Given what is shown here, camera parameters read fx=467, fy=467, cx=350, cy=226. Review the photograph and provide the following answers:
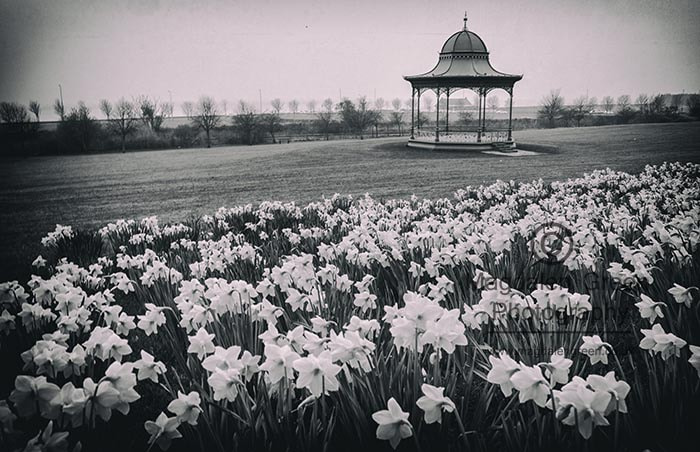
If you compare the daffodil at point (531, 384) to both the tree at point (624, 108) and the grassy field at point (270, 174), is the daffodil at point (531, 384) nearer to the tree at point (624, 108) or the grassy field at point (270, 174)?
the grassy field at point (270, 174)

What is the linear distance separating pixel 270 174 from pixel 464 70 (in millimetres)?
12260

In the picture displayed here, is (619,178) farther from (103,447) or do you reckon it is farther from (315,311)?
(103,447)

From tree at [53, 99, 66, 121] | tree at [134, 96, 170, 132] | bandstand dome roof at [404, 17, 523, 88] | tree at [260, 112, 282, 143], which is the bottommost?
tree at [53, 99, 66, 121]

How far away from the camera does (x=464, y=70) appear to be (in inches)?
901

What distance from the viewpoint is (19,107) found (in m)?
2.68

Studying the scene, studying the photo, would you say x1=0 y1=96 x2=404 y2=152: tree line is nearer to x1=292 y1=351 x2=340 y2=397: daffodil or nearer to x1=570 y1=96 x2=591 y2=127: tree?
x1=292 y1=351 x2=340 y2=397: daffodil

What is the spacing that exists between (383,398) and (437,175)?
1256 cm

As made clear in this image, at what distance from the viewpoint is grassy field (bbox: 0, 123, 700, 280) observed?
7047 mm

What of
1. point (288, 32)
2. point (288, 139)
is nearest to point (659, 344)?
point (288, 32)

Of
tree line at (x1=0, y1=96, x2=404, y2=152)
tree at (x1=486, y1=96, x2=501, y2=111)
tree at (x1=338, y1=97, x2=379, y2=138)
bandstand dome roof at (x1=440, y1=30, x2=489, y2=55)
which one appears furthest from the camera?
tree at (x1=486, y1=96, x2=501, y2=111)

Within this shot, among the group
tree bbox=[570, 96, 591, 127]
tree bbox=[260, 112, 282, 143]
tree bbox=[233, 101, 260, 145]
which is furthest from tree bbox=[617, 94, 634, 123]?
tree bbox=[260, 112, 282, 143]

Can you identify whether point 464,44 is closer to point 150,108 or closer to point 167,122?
point 167,122

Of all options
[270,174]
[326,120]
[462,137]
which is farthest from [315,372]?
[326,120]

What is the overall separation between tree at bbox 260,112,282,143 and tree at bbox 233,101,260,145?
148cm
